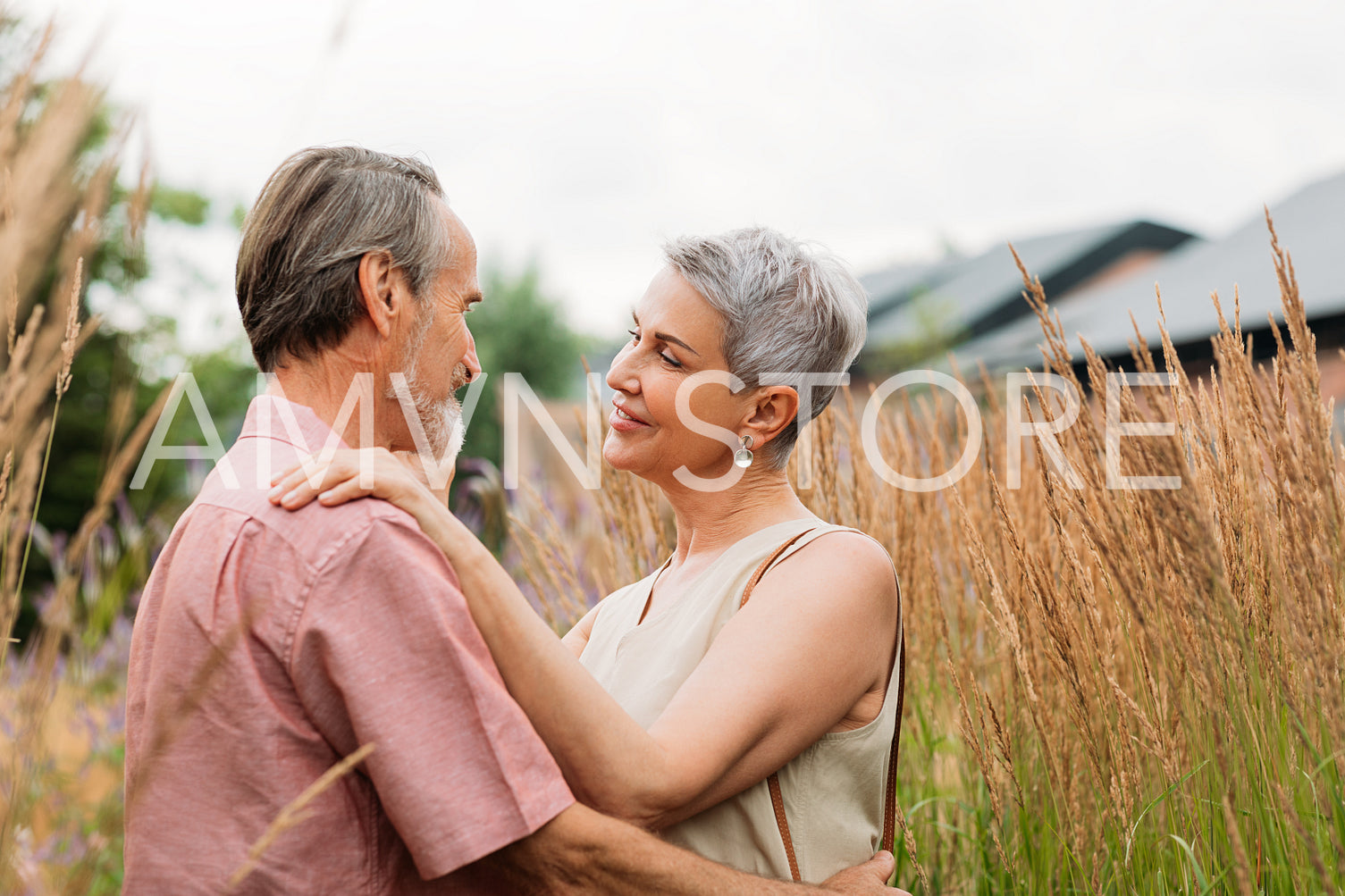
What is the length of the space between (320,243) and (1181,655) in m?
1.51

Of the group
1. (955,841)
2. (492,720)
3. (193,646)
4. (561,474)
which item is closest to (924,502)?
(955,841)

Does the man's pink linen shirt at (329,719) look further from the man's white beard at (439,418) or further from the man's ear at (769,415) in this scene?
the man's ear at (769,415)

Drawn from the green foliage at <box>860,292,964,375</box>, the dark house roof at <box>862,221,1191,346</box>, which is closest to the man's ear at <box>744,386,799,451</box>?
the dark house roof at <box>862,221,1191,346</box>

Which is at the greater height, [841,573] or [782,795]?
[841,573]

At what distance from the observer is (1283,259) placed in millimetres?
1354

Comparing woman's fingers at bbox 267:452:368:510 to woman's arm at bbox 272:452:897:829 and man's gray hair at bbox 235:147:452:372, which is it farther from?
man's gray hair at bbox 235:147:452:372

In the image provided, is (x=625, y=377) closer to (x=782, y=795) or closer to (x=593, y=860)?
(x=782, y=795)

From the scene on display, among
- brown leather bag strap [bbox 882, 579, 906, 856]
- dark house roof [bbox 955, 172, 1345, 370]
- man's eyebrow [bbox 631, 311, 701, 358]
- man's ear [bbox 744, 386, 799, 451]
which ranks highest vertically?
man's eyebrow [bbox 631, 311, 701, 358]

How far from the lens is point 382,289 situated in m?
1.50

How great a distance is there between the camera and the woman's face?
188 cm

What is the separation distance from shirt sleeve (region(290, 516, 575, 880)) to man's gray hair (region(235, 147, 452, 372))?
43cm

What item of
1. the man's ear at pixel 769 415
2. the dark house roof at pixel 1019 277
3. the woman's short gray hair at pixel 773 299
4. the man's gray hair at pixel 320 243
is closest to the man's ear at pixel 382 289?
the man's gray hair at pixel 320 243

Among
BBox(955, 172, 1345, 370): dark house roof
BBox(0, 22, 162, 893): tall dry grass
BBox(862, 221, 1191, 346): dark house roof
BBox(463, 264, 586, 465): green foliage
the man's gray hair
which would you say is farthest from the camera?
BBox(463, 264, 586, 465): green foliage

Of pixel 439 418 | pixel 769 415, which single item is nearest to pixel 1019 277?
pixel 769 415
